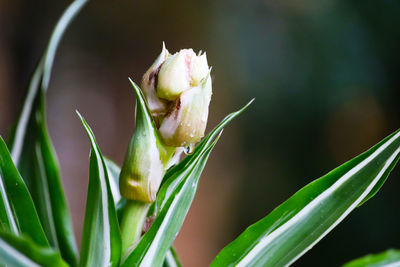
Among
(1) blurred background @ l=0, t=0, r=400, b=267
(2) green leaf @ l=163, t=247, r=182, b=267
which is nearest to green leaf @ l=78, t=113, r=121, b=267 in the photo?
(2) green leaf @ l=163, t=247, r=182, b=267

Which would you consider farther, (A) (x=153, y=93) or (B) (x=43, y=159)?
(B) (x=43, y=159)

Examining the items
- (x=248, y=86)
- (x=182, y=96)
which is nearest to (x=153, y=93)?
(x=182, y=96)

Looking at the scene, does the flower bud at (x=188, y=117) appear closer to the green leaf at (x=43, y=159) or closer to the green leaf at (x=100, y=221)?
the green leaf at (x=100, y=221)

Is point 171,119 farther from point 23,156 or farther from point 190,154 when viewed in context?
point 23,156

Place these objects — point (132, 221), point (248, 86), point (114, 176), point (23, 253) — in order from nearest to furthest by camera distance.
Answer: point (23, 253) < point (132, 221) < point (114, 176) < point (248, 86)

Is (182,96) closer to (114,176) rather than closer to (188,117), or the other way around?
(188,117)
